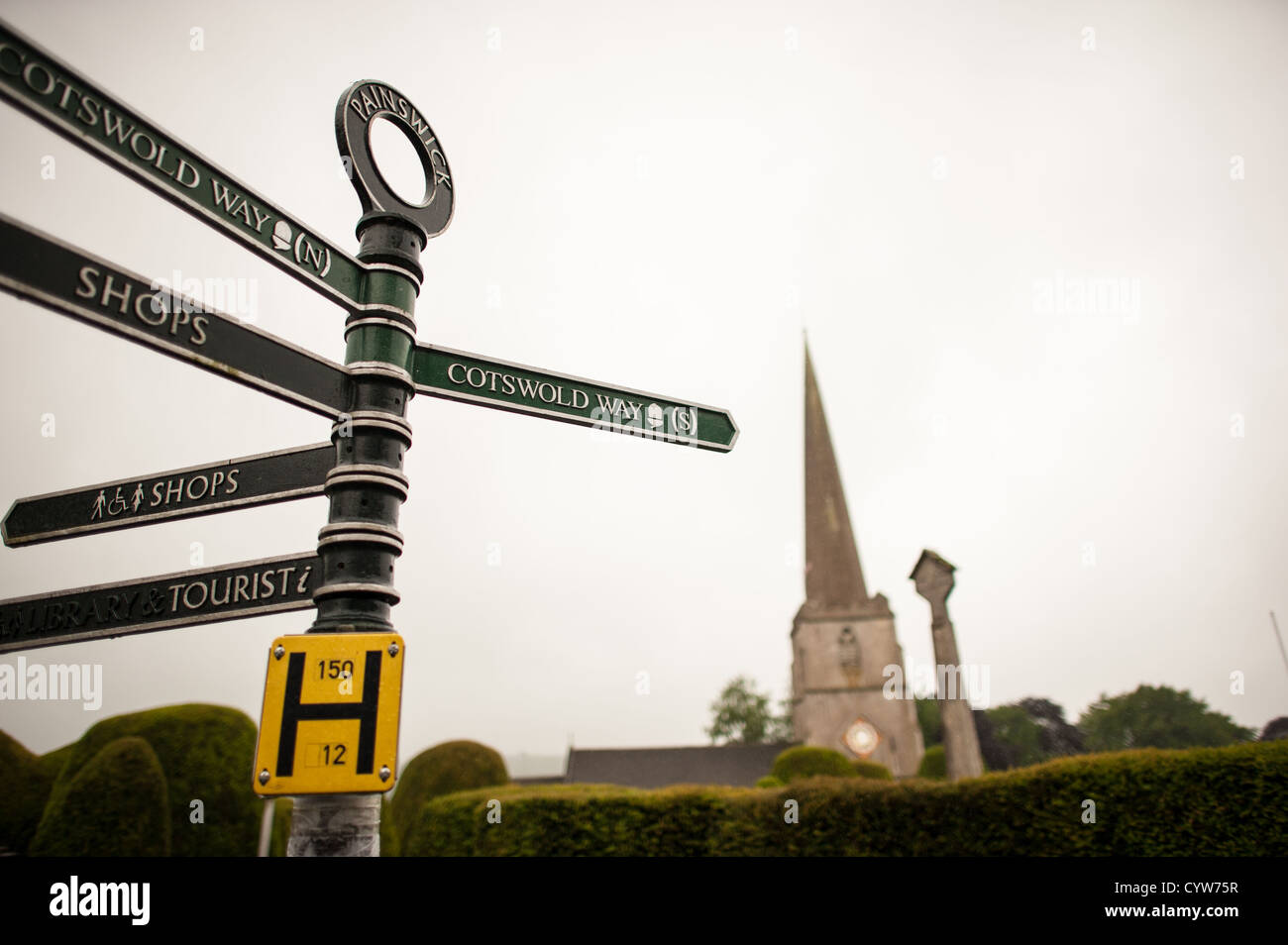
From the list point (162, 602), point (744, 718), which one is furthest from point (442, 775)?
point (744, 718)

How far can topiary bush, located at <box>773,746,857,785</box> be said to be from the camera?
857 inches

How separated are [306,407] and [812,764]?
22.5 metres

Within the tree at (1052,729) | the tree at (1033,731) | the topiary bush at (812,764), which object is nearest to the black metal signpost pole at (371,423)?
the topiary bush at (812,764)

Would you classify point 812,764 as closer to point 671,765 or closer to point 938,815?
point 938,815

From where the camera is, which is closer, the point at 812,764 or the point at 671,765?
the point at 812,764

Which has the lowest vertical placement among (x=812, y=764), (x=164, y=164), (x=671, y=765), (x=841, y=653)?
(x=671, y=765)

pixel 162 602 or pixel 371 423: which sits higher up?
pixel 371 423

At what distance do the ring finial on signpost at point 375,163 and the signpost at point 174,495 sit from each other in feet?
3.42

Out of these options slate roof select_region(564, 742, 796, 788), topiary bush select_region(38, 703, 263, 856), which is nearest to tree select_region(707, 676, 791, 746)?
slate roof select_region(564, 742, 796, 788)

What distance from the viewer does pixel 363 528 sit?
2355 millimetres

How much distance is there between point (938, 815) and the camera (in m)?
9.48

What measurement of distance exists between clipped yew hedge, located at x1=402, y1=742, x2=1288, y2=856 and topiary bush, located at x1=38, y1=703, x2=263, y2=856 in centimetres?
333
